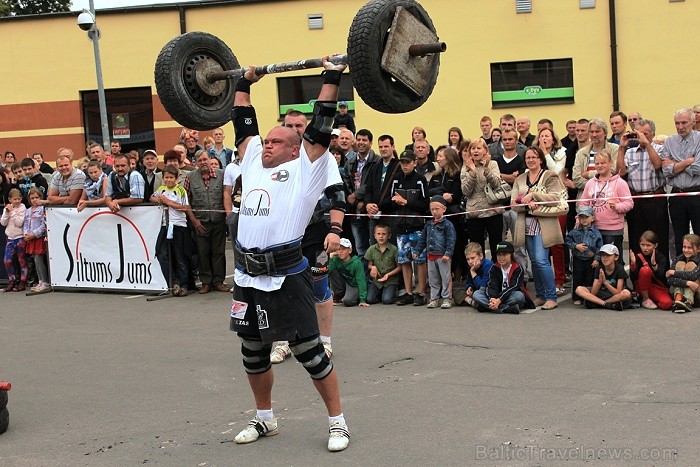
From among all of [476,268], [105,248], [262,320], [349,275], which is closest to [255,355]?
[262,320]

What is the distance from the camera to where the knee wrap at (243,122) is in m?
6.30

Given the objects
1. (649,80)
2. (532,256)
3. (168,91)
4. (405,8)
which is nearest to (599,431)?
(405,8)

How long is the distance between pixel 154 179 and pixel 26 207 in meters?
2.45

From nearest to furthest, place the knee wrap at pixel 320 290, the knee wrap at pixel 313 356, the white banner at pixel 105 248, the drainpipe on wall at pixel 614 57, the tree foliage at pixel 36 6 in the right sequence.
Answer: the knee wrap at pixel 313 356, the knee wrap at pixel 320 290, the white banner at pixel 105 248, the drainpipe on wall at pixel 614 57, the tree foliage at pixel 36 6

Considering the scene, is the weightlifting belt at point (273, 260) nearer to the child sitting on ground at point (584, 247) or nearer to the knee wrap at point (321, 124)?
the knee wrap at point (321, 124)

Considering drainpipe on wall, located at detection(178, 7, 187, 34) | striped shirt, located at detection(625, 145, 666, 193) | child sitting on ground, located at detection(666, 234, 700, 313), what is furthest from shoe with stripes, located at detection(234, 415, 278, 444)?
drainpipe on wall, located at detection(178, 7, 187, 34)

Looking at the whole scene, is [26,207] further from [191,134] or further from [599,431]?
[599,431]

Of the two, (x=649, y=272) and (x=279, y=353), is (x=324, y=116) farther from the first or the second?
(x=649, y=272)

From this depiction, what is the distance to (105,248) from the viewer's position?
12.9m

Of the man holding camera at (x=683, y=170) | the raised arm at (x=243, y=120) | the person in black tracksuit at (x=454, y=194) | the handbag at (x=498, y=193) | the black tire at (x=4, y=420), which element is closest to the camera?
the black tire at (x=4, y=420)

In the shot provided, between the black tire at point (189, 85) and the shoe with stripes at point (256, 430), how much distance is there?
8.47 feet

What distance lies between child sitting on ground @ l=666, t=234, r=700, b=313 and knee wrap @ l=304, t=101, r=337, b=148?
524 cm

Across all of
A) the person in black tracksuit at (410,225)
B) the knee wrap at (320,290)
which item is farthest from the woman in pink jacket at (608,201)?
the knee wrap at (320,290)

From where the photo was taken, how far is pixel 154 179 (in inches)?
505
